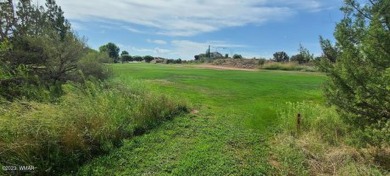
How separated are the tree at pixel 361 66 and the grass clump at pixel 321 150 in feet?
2.24

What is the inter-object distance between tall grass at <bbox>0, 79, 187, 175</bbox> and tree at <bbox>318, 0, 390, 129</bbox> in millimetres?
5765

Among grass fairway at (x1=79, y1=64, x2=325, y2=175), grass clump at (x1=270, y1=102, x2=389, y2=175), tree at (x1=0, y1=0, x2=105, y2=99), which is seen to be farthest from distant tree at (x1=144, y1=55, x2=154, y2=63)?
grass clump at (x1=270, y1=102, x2=389, y2=175)

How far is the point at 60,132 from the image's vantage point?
22.2 ft

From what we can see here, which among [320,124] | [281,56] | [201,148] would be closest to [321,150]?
[320,124]

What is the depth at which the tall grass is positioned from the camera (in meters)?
6.20

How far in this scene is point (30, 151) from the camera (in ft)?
20.5

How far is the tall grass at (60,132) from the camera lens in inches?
244

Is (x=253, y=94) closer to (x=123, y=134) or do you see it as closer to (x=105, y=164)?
(x=123, y=134)

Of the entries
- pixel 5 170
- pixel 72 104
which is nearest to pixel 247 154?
pixel 72 104

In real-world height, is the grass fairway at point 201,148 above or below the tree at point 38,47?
below

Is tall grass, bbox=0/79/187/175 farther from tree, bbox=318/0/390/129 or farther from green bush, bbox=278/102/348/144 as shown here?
tree, bbox=318/0/390/129

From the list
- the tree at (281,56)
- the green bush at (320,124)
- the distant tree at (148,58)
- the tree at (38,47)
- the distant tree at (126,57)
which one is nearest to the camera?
the green bush at (320,124)

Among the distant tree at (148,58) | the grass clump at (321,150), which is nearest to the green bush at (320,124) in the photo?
the grass clump at (321,150)

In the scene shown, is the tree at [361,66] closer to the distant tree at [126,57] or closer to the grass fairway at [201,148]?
the grass fairway at [201,148]
